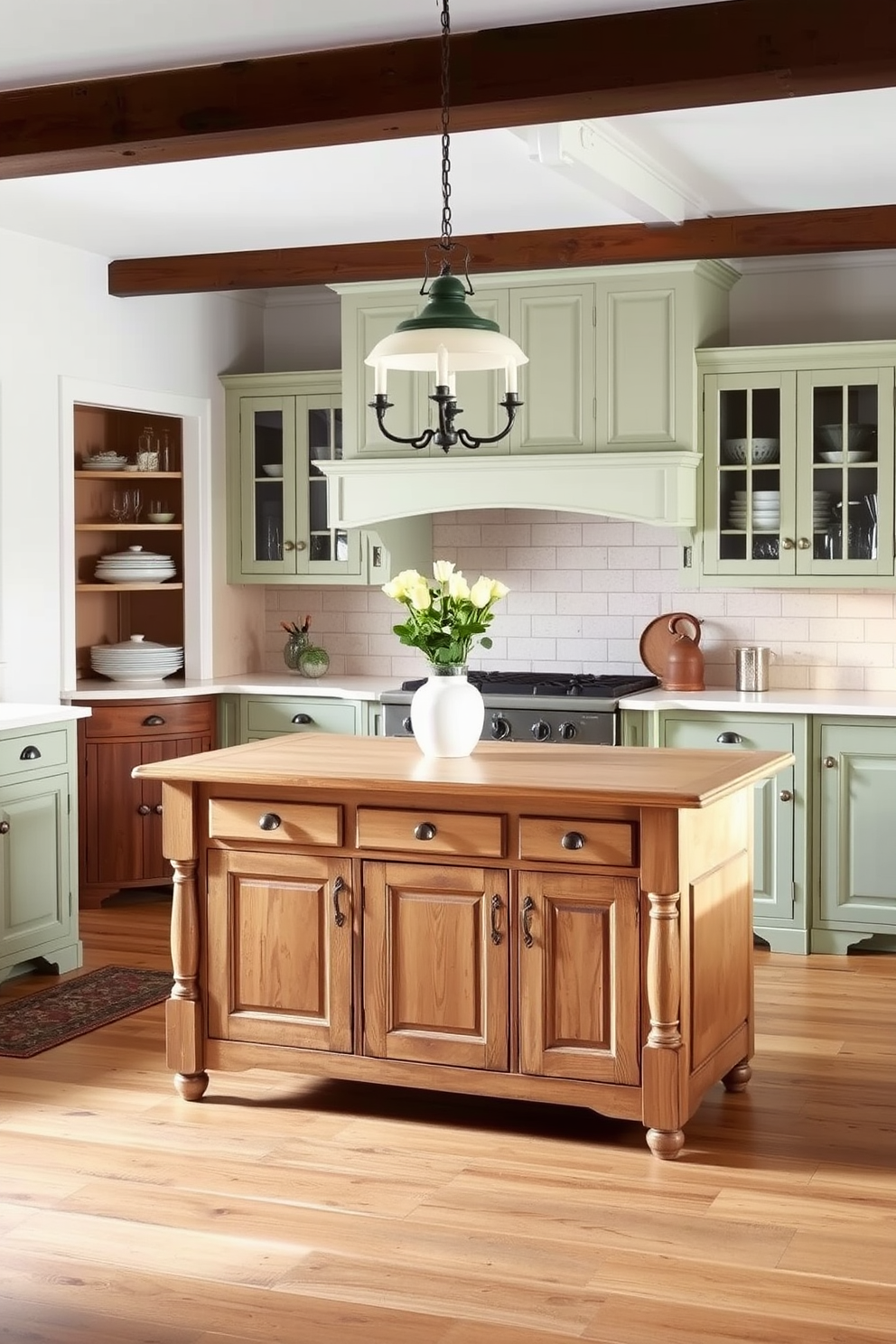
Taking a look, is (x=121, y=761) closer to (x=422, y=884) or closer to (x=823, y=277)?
(x=422, y=884)

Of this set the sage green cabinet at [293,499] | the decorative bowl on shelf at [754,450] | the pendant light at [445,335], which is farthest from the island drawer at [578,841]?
the sage green cabinet at [293,499]

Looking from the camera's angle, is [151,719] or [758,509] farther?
[151,719]

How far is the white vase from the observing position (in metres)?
4.45

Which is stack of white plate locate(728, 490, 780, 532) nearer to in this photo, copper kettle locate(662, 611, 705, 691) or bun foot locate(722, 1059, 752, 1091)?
copper kettle locate(662, 611, 705, 691)

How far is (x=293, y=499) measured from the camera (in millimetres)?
7418

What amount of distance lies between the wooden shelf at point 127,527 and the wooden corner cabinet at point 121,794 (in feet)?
2.68

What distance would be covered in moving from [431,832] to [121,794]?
2.99 meters

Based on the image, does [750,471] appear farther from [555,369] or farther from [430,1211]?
[430,1211]

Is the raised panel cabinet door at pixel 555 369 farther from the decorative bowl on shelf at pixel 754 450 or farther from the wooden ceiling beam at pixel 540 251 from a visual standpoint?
the decorative bowl on shelf at pixel 754 450

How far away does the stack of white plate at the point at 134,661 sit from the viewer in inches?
283

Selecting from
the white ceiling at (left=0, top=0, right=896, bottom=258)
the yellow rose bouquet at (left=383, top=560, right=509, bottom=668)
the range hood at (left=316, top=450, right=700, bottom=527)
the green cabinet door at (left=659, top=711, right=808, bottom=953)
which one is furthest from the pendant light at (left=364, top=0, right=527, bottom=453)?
the green cabinet door at (left=659, top=711, right=808, bottom=953)

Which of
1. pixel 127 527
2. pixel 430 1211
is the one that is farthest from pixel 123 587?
pixel 430 1211

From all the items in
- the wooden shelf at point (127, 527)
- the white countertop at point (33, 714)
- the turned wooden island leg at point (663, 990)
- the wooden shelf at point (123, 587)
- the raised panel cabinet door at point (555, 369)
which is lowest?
the turned wooden island leg at point (663, 990)

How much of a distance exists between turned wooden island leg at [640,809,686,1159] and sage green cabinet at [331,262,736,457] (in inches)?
113
